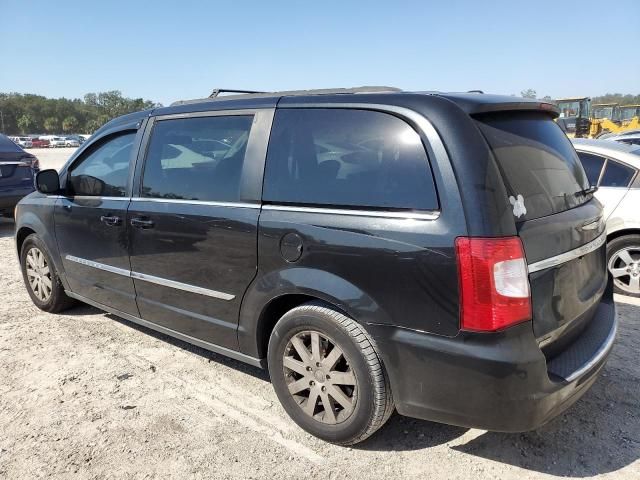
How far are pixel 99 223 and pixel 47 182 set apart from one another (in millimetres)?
770

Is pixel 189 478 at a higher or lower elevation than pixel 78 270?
lower

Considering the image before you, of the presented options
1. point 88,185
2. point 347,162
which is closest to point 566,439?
point 347,162

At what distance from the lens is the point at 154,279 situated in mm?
3428

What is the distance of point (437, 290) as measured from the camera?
2.15 metres

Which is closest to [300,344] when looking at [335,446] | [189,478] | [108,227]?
[335,446]

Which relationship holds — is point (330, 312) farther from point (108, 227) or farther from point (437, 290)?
point (108, 227)

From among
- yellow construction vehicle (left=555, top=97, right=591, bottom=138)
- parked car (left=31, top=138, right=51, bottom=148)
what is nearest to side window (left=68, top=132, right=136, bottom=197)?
yellow construction vehicle (left=555, top=97, right=591, bottom=138)

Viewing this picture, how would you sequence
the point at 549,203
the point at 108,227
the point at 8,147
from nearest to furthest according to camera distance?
the point at 549,203 < the point at 108,227 < the point at 8,147

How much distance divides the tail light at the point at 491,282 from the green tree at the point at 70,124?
128 m

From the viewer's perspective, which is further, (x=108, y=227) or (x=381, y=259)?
(x=108, y=227)

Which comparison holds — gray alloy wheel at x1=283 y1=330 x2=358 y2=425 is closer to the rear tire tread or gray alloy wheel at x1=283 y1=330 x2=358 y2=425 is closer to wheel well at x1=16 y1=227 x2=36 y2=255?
the rear tire tread

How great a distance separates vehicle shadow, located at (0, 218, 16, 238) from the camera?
8.90 metres

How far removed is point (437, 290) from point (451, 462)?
1.00 meters

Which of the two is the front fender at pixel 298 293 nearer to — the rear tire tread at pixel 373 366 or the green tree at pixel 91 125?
the rear tire tread at pixel 373 366
